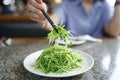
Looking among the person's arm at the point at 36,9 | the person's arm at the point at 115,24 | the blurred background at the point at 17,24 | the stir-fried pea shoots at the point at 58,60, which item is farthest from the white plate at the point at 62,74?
the blurred background at the point at 17,24

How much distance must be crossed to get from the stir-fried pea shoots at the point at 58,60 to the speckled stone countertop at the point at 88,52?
0.04m

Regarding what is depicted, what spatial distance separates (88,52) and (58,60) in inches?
13.6

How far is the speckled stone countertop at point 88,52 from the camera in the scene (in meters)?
0.96

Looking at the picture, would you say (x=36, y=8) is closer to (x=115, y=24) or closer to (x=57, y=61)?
(x=57, y=61)

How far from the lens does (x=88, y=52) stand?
1.28m

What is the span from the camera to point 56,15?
1.89 metres

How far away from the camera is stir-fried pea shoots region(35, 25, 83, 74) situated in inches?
37.5

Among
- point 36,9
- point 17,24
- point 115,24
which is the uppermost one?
point 36,9

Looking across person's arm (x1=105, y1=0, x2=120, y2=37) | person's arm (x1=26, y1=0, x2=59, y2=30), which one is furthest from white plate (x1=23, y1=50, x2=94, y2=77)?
person's arm (x1=105, y1=0, x2=120, y2=37)

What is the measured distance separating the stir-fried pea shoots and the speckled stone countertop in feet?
0.15

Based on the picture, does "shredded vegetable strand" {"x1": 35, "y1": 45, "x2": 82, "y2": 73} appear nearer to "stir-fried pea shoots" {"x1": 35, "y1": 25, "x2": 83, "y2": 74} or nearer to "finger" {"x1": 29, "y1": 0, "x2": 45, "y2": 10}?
"stir-fried pea shoots" {"x1": 35, "y1": 25, "x2": 83, "y2": 74}

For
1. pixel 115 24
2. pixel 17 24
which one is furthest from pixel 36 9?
pixel 17 24

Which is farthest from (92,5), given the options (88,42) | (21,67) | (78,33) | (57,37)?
(21,67)

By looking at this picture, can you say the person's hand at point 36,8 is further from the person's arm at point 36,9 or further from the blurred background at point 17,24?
the blurred background at point 17,24
